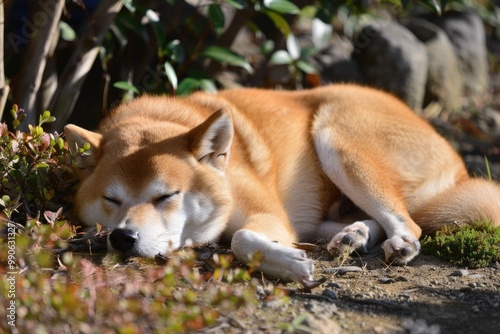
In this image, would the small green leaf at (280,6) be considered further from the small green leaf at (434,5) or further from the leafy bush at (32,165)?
the leafy bush at (32,165)

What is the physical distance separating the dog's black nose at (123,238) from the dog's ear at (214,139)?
700 millimetres

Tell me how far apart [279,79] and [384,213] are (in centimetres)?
302

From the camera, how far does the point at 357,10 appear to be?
20.2 feet

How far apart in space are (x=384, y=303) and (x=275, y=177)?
1.58 m

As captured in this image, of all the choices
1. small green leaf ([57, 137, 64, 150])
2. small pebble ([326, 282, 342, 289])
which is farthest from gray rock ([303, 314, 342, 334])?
small green leaf ([57, 137, 64, 150])

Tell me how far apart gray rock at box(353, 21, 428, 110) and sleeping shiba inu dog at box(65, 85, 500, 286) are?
264cm

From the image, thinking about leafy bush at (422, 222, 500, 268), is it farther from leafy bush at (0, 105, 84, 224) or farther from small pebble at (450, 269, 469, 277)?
leafy bush at (0, 105, 84, 224)

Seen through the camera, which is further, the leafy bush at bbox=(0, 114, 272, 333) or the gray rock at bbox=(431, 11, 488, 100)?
the gray rock at bbox=(431, 11, 488, 100)

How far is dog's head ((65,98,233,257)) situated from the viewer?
3.75 m

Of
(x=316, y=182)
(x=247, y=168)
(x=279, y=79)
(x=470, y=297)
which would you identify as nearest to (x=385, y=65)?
(x=279, y=79)

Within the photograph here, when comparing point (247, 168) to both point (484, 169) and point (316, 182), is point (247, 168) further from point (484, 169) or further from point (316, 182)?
point (484, 169)

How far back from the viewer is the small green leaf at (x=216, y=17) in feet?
17.9

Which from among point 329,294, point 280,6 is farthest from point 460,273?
point 280,6

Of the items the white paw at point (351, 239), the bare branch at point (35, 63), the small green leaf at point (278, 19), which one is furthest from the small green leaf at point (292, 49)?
the white paw at point (351, 239)
